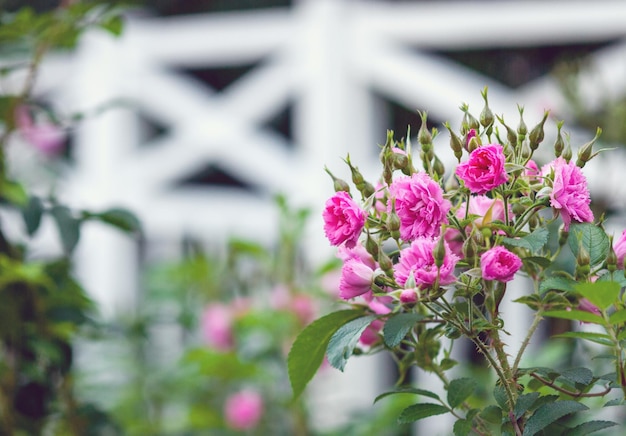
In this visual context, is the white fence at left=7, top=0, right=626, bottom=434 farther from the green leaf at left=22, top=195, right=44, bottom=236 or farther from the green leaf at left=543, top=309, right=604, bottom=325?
the green leaf at left=543, top=309, right=604, bottom=325

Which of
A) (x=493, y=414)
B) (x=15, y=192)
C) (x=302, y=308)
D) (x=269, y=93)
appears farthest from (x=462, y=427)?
(x=269, y=93)

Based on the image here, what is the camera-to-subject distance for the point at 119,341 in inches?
75.2

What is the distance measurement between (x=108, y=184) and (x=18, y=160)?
1.35m

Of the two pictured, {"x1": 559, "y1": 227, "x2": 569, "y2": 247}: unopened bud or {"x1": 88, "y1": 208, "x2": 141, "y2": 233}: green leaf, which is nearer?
{"x1": 559, "y1": 227, "x2": 569, "y2": 247}: unopened bud

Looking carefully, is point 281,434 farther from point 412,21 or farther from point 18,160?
point 412,21

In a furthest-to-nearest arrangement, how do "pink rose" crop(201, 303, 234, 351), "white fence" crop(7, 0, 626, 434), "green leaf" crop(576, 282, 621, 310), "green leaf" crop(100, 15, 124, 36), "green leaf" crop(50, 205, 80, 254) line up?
"white fence" crop(7, 0, 626, 434) → "pink rose" crop(201, 303, 234, 351) → "green leaf" crop(100, 15, 124, 36) → "green leaf" crop(50, 205, 80, 254) → "green leaf" crop(576, 282, 621, 310)

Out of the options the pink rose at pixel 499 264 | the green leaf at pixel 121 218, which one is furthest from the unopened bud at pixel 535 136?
the green leaf at pixel 121 218

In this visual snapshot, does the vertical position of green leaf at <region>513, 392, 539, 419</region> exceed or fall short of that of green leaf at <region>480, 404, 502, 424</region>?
it exceeds it

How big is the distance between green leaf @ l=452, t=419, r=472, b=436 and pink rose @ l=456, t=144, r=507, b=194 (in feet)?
0.57

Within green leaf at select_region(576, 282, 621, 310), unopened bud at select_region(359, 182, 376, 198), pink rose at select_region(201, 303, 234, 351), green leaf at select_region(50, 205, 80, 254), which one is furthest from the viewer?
pink rose at select_region(201, 303, 234, 351)

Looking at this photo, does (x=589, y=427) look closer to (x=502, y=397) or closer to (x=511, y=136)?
(x=502, y=397)

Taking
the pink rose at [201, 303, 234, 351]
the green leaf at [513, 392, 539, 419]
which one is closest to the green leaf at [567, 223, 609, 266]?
the green leaf at [513, 392, 539, 419]

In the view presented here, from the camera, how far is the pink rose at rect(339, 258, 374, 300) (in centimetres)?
61

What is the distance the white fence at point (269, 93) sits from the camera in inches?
102
